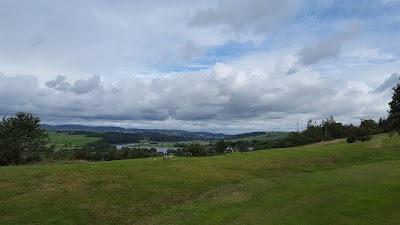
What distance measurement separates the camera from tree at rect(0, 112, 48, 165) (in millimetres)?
44844

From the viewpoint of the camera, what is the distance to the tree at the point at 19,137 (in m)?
44.8

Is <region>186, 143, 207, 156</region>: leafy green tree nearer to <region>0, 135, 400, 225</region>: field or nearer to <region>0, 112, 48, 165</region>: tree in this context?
<region>0, 112, 48, 165</region>: tree

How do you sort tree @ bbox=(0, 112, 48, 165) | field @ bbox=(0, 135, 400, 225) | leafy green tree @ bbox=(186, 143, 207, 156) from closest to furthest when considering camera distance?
field @ bbox=(0, 135, 400, 225)
tree @ bbox=(0, 112, 48, 165)
leafy green tree @ bbox=(186, 143, 207, 156)

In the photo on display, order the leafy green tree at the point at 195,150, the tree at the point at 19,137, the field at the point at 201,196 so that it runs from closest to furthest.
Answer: the field at the point at 201,196 < the tree at the point at 19,137 < the leafy green tree at the point at 195,150

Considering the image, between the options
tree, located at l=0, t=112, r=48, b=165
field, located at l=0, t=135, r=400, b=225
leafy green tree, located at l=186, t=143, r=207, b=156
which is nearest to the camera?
field, located at l=0, t=135, r=400, b=225

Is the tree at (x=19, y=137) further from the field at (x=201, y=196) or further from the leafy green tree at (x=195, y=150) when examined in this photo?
the leafy green tree at (x=195, y=150)

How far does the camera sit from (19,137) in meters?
45.0

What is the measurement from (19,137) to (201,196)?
3549 centimetres

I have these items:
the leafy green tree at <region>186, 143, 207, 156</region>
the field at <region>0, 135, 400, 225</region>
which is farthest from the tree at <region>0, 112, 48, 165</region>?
the leafy green tree at <region>186, 143, 207, 156</region>

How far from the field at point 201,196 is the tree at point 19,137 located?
80.0ft

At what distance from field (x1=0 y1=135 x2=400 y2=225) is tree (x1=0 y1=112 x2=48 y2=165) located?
24.4 m

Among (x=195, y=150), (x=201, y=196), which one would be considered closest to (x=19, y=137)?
(x=201, y=196)

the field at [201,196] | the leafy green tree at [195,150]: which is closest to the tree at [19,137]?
the field at [201,196]

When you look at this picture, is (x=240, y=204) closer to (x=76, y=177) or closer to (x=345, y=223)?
(x=345, y=223)
